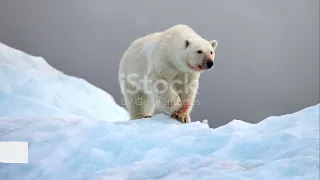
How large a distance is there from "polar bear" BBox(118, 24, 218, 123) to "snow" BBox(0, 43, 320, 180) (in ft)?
0.38

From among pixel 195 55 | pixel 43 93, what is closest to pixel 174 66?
pixel 195 55

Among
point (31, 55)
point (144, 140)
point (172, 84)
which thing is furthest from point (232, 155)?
point (31, 55)

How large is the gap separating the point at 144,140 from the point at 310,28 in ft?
3.92

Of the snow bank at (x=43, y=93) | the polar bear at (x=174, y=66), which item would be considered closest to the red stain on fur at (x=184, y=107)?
the polar bear at (x=174, y=66)

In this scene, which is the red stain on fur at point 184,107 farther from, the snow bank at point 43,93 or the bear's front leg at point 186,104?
the snow bank at point 43,93

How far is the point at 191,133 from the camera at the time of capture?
7.25ft

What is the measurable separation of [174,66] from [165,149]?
0.58 meters

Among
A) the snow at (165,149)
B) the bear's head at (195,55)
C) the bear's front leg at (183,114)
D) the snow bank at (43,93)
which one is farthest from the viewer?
the snow bank at (43,93)

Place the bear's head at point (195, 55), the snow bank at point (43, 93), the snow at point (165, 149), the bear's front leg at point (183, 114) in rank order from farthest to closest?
the snow bank at point (43, 93) < the bear's front leg at point (183, 114) < the bear's head at point (195, 55) < the snow at point (165, 149)

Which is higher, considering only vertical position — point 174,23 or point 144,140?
point 174,23

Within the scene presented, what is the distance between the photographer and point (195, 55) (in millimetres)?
2451

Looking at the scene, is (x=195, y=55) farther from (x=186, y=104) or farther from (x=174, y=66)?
(x=186, y=104)

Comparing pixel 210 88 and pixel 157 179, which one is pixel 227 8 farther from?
pixel 157 179

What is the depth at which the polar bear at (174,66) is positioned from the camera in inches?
97.3
